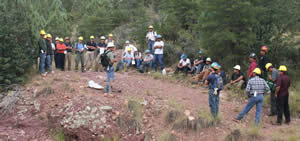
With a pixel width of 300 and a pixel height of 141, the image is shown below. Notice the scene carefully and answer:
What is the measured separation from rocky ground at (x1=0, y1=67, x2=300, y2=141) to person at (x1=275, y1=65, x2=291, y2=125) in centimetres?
34

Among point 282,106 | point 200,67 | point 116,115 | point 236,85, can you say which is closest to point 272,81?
point 282,106

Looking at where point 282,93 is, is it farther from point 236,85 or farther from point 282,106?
point 236,85

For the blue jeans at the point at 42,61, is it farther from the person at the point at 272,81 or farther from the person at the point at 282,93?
the person at the point at 282,93

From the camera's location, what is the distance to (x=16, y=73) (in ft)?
33.3

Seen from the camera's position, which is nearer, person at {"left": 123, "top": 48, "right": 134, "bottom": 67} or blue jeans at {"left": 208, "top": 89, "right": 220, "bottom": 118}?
blue jeans at {"left": 208, "top": 89, "right": 220, "bottom": 118}

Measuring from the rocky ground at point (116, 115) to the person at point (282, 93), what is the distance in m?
0.34

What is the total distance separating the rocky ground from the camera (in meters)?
7.66

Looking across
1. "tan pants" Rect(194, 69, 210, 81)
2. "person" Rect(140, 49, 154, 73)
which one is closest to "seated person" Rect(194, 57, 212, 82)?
"tan pants" Rect(194, 69, 210, 81)

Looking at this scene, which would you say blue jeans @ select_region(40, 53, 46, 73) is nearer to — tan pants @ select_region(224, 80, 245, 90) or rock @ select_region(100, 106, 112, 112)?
rock @ select_region(100, 106, 112, 112)

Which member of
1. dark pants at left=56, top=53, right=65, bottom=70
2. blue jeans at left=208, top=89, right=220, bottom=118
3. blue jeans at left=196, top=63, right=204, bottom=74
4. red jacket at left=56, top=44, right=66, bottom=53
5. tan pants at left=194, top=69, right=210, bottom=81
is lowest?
blue jeans at left=208, top=89, right=220, bottom=118

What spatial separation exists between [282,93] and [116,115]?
195 inches

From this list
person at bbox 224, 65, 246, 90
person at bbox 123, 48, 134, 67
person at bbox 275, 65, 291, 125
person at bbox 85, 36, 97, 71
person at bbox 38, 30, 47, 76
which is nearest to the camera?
person at bbox 275, 65, 291, 125

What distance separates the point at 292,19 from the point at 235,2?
271 cm

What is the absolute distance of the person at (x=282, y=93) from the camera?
755 cm
